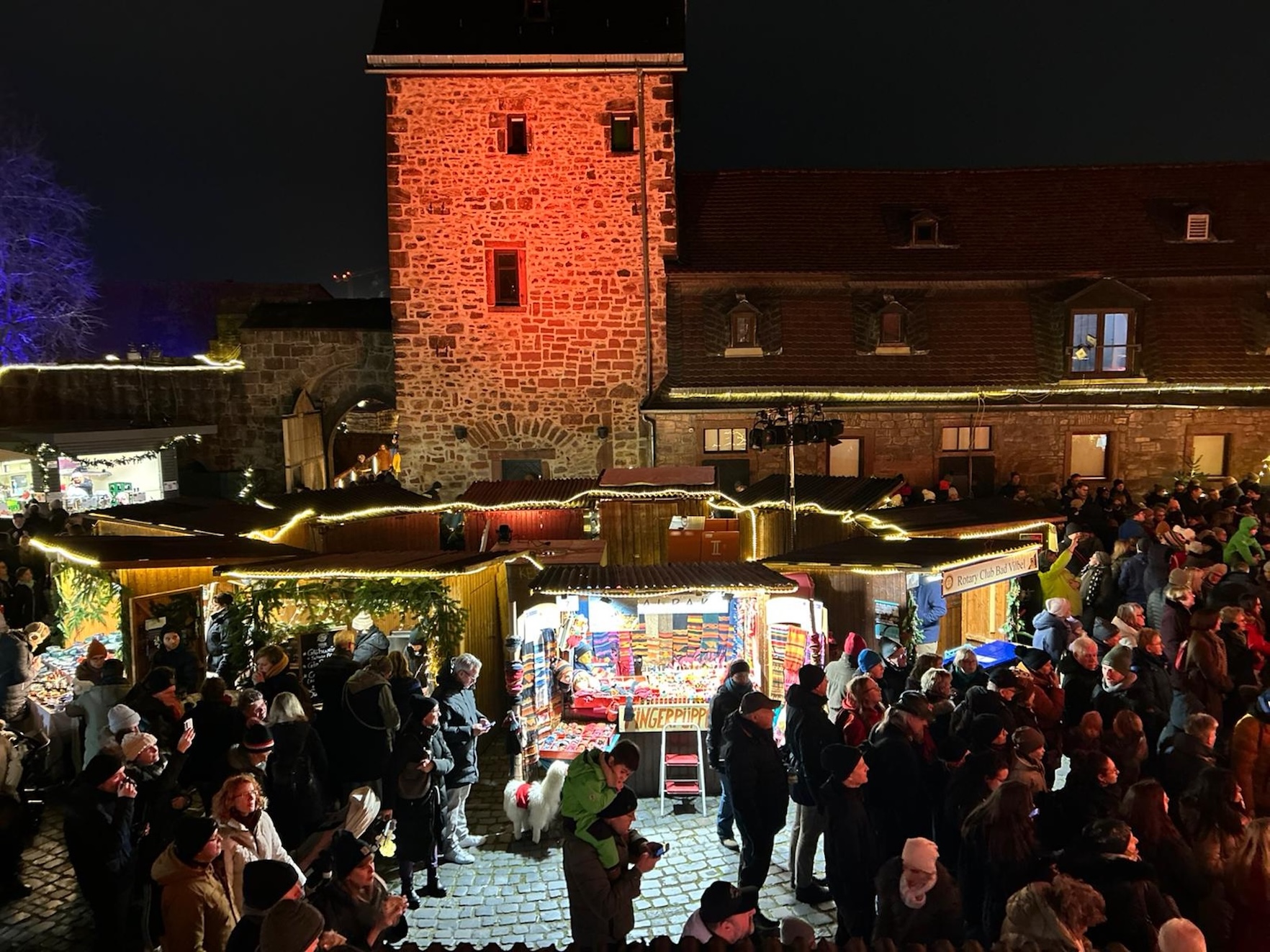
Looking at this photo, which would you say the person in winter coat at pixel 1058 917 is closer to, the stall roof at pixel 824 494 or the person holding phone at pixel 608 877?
the person holding phone at pixel 608 877

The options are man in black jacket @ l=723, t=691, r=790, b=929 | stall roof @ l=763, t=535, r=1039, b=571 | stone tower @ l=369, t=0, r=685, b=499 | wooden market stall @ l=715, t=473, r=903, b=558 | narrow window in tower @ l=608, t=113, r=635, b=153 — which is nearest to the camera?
man in black jacket @ l=723, t=691, r=790, b=929

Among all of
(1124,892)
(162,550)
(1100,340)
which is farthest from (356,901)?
(1100,340)

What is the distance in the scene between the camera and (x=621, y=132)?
719 inches

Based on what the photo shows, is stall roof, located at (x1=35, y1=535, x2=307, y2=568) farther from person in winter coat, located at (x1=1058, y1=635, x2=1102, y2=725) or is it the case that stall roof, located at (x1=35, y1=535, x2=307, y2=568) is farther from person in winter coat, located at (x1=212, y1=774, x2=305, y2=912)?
person in winter coat, located at (x1=1058, y1=635, x2=1102, y2=725)

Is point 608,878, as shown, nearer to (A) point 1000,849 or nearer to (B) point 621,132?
(A) point 1000,849

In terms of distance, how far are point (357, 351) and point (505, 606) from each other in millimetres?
13373

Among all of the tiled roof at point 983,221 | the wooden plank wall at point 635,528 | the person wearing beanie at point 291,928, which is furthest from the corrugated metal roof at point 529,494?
the person wearing beanie at point 291,928

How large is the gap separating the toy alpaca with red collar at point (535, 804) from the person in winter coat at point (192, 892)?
2.97 meters

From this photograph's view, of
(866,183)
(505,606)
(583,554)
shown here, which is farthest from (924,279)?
(505,606)

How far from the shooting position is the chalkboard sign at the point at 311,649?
9.03 metres

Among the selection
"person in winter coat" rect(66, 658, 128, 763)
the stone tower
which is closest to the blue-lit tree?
the stone tower

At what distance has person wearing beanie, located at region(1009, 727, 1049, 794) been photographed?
5199 mm

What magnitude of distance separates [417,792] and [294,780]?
33.2 inches

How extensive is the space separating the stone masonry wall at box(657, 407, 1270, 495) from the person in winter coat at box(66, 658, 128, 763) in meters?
12.5
